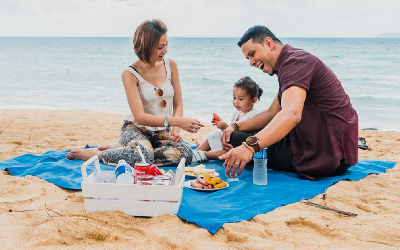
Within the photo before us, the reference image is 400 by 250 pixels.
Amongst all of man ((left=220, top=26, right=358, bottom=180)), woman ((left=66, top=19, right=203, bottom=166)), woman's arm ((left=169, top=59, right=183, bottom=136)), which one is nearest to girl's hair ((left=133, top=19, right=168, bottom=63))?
woman ((left=66, top=19, right=203, bottom=166))

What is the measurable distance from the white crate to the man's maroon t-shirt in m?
1.39

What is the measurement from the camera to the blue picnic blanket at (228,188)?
2916mm

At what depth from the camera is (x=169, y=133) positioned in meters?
4.60

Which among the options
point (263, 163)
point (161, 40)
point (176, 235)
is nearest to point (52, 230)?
point (176, 235)

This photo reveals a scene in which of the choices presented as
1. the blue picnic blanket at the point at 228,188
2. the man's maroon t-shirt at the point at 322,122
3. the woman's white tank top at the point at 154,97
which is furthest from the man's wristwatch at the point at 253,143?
the woman's white tank top at the point at 154,97

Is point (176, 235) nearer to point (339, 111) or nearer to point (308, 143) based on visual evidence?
point (308, 143)

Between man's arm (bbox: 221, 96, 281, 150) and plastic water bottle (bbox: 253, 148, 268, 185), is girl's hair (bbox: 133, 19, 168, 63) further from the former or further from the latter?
plastic water bottle (bbox: 253, 148, 268, 185)

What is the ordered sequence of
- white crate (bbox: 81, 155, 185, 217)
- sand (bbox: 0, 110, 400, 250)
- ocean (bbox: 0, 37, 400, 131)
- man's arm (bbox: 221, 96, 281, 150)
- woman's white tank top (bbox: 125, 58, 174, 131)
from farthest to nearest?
ocean (bbox: 0, 37, 400, 131) < woman's white tank top (bbox: 125, 58, 174, 131) < man's arm (bbox: 221, 96, 281, 150) < white crate (bbox: 81, 155, 185, 217) < sand (bbox: 0, 110, 400, 250)

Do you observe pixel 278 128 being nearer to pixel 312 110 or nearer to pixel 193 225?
pixel 312 110

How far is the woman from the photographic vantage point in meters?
4.11

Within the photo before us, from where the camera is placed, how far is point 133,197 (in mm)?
2826

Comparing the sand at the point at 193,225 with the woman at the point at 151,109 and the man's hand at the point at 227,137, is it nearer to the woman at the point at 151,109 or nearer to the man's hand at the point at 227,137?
the woman at the point at 151,109

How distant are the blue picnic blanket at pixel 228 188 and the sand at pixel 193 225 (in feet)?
0.29

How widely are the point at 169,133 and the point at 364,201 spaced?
7.25ft
